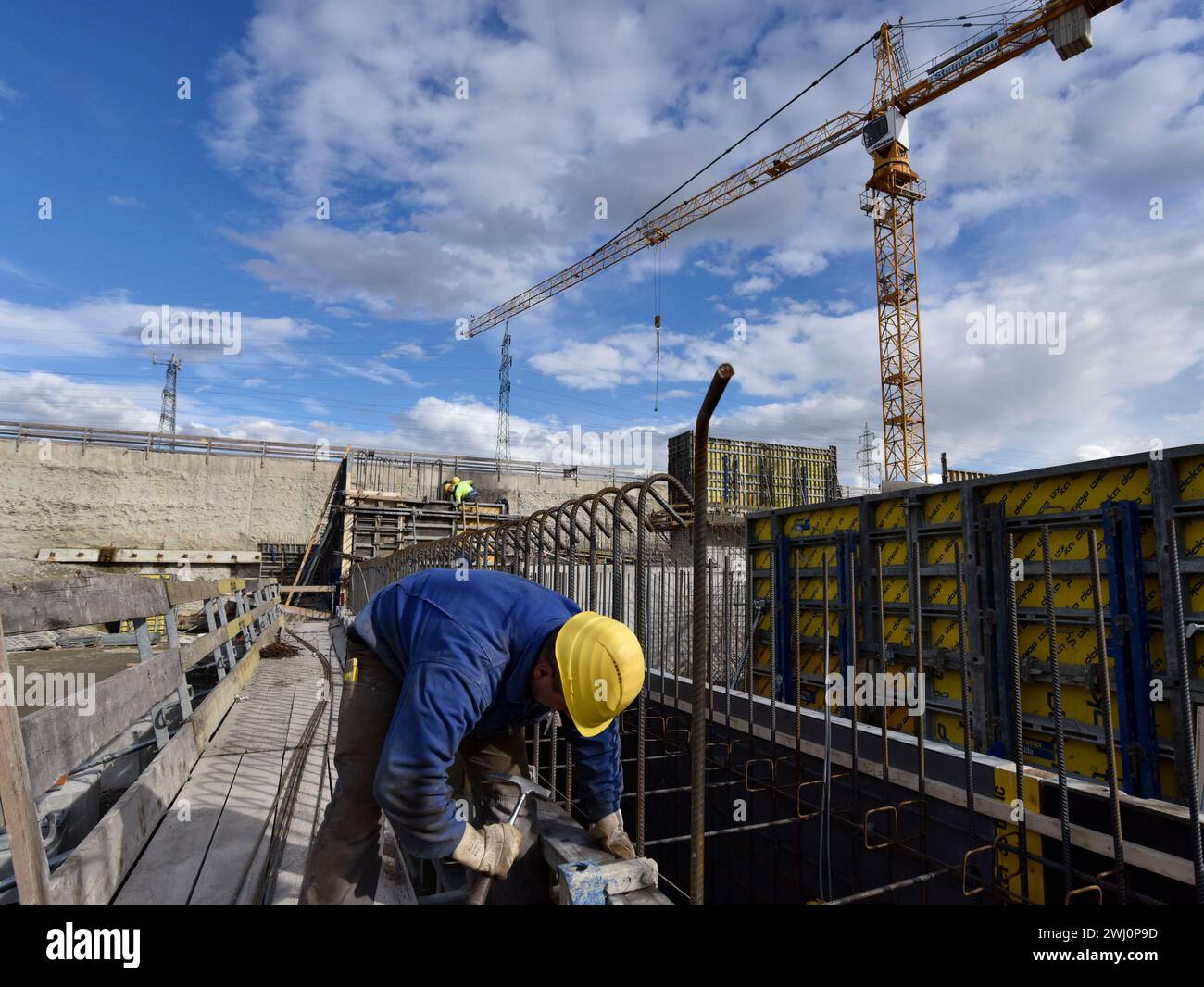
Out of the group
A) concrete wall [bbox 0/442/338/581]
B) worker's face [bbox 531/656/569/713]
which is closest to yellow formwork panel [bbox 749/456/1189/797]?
worker's face [bbox 531/656/569/713]

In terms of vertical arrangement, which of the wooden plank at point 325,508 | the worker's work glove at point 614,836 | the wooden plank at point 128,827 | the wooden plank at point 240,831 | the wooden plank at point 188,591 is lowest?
the wooden plank at point 240,831

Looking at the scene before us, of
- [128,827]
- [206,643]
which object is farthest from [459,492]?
[128,827]

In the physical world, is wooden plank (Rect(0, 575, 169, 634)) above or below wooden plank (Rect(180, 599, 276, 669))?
above

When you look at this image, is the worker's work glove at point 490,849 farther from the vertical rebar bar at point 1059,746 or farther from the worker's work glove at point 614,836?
the vertical rebar bar at point 1059,746

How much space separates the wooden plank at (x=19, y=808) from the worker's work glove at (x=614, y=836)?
71.1 inches

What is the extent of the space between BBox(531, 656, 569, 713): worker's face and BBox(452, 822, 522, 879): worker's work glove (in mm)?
480

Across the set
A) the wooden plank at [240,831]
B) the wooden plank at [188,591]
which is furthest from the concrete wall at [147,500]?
the wooden plank at [240,831]

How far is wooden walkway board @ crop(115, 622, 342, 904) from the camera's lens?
116 inches

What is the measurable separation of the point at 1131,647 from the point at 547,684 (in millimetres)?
4351

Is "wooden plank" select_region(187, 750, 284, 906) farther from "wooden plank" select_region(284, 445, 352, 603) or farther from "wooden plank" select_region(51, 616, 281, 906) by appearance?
"wooden plank" select_region(284, 445, 352, 603)

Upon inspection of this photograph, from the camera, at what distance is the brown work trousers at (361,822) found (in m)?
2.56

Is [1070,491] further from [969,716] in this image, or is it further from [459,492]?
[459,492]
